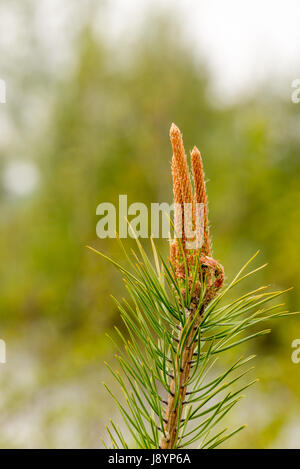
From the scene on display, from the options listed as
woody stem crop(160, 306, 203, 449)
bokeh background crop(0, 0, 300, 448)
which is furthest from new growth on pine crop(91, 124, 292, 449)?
bokeh background crop(0, 0, 300, 448)

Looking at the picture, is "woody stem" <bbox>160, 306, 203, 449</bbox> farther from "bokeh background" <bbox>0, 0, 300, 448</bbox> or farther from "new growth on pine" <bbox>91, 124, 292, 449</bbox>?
A: "bokeh background" <bbox>0, 0, 300, 448</bbox>

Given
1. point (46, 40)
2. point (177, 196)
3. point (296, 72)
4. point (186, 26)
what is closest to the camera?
point (177, 196)

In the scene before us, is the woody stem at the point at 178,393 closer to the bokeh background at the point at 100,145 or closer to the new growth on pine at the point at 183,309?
the new growth on pine at the point at 183,309

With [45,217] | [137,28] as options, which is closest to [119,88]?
[137,28]

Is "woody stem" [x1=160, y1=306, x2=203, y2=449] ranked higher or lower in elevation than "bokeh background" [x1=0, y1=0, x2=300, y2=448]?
lower

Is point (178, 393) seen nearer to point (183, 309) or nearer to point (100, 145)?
point (183, 309)

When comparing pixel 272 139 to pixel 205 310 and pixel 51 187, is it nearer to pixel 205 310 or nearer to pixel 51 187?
pixel 51 187

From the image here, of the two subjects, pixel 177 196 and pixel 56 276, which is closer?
pixel 177 196

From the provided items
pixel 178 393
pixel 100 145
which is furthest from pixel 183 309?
pixel 100 145

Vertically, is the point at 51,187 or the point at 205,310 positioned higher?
the point at 51,187
